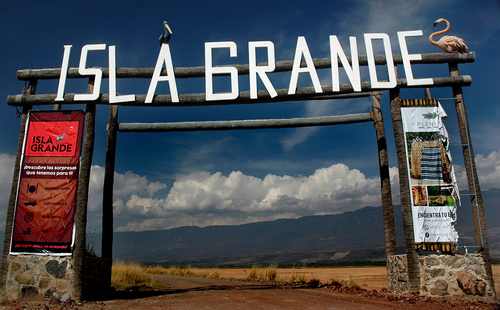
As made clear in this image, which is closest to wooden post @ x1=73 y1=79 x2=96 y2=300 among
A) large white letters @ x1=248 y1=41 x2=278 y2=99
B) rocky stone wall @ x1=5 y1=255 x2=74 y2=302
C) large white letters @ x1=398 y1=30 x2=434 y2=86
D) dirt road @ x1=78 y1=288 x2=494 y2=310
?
rocky stone wall @ x1=5 y1=255 x2=74 y2=302

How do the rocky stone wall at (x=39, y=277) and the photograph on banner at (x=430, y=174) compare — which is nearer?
the rocky stone wall at (x=39, y=277)

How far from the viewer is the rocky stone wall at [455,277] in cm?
1242

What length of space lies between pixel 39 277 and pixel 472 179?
11821 mm

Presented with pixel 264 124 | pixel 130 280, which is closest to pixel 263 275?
pixel 130 280

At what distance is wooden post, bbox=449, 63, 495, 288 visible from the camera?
42.4 ft

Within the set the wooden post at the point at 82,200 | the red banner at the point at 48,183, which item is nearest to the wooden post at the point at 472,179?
the wooden post at the point at 82,200

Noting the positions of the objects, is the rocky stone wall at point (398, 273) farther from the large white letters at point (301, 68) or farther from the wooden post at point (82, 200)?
the wooden post at point (82, 200)

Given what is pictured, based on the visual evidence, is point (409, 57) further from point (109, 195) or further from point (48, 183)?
point (48, 183)

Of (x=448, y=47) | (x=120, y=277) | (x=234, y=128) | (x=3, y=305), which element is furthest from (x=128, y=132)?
(x=448, y=47)

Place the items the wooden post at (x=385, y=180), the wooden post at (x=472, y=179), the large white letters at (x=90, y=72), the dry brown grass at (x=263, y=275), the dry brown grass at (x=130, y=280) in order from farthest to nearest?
the dry brown grass at (x=263, y=275) → the dry brown grass at (x=130, y=280) → the wooden post at (x=385, y=180) → the large white letters at (x=90, y=72) → the wooden post at (x=472, y=179)

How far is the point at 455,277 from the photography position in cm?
1259

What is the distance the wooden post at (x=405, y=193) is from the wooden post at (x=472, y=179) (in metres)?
1.70

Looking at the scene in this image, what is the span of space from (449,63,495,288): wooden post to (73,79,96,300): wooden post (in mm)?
10343

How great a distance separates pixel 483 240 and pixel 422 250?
163 centimetres
